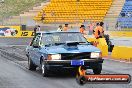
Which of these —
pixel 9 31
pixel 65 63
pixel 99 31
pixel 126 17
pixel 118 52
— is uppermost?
pixel 99 31

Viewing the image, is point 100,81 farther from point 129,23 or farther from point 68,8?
point 68,8

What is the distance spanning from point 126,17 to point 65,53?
41.3 m

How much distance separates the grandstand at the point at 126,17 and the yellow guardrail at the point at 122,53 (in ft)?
97.9

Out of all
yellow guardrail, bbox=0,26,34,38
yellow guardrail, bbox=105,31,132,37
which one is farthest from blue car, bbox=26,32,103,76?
yellow guardrail, bbox=0,26,34,38

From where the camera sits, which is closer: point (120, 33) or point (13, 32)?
point (120, 33)

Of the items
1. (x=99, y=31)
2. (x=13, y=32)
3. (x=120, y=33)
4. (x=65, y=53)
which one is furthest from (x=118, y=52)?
(x=13, y=32)

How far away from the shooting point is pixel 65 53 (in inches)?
551

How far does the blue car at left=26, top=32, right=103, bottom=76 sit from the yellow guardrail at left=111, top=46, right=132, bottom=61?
5.56 metres

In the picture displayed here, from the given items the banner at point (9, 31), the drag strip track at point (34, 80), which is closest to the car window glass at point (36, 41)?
the drag strip track at point (34, 80)

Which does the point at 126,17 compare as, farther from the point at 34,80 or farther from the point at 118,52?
the point at 34,80

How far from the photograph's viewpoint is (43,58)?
47.8 feet

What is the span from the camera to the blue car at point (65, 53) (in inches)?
549

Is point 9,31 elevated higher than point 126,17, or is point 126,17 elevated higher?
point 126,17

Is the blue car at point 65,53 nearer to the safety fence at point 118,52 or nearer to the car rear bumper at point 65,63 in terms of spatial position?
the car rear bumper at point 65,63
